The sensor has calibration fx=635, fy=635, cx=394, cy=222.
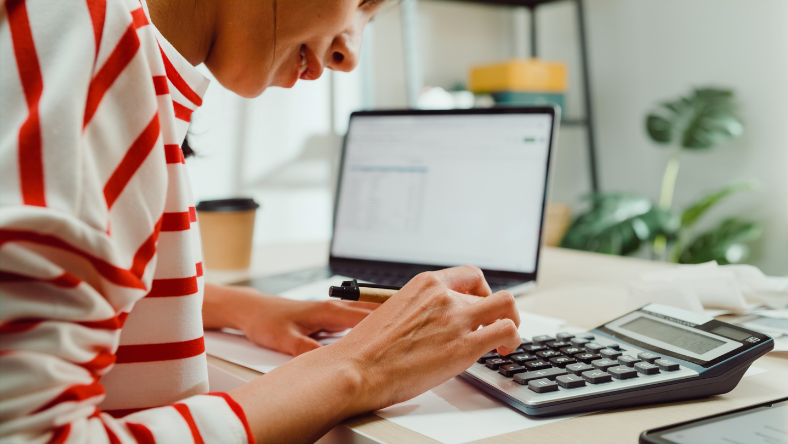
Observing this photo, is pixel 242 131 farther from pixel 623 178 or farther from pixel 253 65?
pixel 253 65

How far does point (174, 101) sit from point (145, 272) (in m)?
0.17

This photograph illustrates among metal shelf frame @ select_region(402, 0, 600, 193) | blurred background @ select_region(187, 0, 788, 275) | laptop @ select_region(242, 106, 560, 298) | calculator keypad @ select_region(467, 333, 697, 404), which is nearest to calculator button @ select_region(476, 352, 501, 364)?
calculator keypad @ select_region(467, 333, 697, 404)

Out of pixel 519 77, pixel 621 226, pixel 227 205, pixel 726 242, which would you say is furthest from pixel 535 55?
pixel 227 205

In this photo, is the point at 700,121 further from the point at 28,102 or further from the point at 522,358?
the point at 28,102

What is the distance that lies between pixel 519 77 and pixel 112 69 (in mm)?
2095

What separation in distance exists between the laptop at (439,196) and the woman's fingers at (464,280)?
0.95 ft

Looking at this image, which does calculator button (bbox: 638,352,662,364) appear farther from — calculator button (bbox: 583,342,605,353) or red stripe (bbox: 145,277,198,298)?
red stripe (bbox: 145,277,198,298)

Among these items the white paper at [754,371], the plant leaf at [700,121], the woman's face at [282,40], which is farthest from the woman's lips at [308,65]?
the plant leaf at [700,121]

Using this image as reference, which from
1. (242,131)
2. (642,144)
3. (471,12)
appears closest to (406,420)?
(242,131)

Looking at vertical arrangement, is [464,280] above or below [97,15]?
below

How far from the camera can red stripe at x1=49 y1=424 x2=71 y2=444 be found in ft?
1.08

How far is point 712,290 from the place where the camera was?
0.69 meters

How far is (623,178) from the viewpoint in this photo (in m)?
2.59

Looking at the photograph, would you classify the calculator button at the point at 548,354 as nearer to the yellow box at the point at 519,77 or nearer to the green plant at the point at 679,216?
the green plant at the point at 679,216
